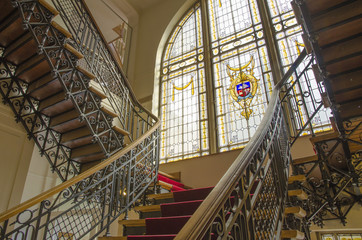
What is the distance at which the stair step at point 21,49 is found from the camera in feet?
11.9

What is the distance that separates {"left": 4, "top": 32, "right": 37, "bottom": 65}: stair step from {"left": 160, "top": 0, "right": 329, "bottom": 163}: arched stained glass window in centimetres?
395

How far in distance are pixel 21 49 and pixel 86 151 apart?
68.9 inches

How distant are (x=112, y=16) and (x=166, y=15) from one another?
172 centimetres

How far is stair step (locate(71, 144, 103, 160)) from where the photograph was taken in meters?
4.21

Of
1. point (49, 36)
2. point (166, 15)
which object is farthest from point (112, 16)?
point (49, 36)

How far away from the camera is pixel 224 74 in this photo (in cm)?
683

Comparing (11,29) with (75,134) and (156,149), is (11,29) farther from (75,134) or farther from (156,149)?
(156,149)

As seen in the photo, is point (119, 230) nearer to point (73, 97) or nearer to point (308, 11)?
point (73, 97)

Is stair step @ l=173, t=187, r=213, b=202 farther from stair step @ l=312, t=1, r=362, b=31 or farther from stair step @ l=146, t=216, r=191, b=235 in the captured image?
stair step @ l=312, t=1, r=362, b=31

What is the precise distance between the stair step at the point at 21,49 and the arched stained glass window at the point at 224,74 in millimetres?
3950

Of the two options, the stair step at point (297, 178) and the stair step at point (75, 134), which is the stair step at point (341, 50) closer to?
the stair step at point (297, 178)

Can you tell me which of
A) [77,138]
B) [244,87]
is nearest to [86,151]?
[77,138]

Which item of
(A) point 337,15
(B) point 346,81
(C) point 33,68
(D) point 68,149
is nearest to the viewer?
(A) point 337,15

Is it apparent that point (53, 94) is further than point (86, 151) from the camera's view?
No
